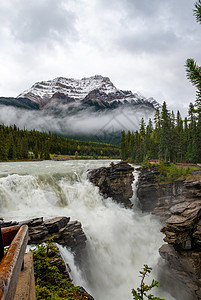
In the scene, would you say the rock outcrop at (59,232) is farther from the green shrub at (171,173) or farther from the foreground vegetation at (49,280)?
the green shrub at (171,173)

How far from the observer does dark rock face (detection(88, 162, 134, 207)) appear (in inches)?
1024

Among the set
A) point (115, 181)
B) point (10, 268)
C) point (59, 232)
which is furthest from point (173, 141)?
point (10, 268)

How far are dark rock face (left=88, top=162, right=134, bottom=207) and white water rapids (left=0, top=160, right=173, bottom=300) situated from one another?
222 cm

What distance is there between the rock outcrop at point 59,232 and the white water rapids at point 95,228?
86cm

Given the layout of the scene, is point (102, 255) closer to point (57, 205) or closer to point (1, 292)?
point (57, 205)

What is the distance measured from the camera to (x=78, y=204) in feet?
64.9

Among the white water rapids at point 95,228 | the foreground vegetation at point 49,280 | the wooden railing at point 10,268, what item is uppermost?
the wooden railing at point 10,268

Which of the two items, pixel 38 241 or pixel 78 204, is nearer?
pixel 38 241

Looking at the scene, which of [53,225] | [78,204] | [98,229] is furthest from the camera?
[78,204]

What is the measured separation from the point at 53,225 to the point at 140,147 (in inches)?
2348

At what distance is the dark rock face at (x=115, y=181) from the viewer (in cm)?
2602

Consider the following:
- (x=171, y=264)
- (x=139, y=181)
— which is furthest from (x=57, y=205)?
(x=139, y=181)

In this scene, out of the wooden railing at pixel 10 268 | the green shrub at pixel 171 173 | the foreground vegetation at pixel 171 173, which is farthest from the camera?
the green shrub at pixel 171 173

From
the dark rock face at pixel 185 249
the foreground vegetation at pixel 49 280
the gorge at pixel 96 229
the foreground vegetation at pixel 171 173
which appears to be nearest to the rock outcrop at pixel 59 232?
the gorge at pixel 96 229
